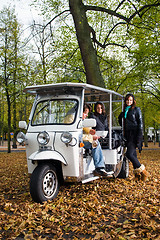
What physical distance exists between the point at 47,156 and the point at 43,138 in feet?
1.70

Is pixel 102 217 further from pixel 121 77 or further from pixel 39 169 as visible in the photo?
pixel 121 77

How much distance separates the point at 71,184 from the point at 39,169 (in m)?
1.89

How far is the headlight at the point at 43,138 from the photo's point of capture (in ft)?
18.7

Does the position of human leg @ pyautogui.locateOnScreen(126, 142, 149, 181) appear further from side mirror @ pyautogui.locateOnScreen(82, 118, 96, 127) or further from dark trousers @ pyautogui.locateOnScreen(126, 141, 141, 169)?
side mirror @ pyautogui.locateOnScreen(82, 118, 96, 127)

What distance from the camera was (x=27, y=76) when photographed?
19.8 m

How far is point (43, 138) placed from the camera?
5.77 m

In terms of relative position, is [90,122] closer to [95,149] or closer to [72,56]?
[95,149]

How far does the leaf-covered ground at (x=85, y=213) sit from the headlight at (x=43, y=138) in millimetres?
1200

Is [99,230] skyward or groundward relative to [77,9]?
groundward

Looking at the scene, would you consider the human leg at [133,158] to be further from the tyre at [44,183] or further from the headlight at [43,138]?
the headlight at [43,138]

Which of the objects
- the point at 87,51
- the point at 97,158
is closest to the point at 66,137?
the point at 97,158

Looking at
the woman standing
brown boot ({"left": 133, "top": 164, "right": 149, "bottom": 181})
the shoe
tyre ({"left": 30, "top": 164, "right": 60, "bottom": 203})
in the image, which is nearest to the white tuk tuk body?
tyre ({"left": 30, "top": 164, "right": 60, "bottom": 203})

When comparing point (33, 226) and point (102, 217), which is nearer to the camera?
point (33, 226)

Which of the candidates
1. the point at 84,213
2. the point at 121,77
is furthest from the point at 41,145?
the point at 121,77
